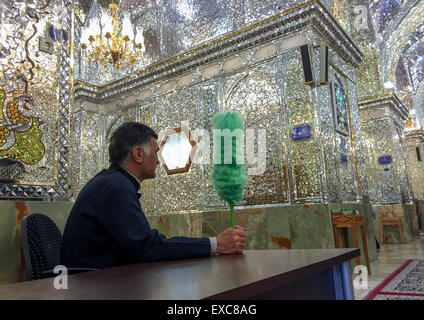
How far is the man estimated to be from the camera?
129 cm

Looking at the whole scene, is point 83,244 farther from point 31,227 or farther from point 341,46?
point 341,46

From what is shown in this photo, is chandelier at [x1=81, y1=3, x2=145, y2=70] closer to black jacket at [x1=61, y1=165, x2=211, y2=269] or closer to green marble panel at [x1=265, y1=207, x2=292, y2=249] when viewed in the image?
green marble panel at [x1=265, y1=207, x2=292, y2=249]

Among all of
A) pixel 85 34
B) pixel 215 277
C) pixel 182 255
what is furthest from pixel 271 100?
pixel 215 277

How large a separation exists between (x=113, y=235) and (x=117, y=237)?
0.03m

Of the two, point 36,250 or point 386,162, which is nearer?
point 36,250

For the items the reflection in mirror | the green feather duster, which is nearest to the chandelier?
Result: the reflection in mirror

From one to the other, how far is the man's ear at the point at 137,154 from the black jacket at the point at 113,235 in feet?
0.76

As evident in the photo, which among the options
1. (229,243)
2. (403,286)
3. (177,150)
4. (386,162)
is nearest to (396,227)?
(386,162)

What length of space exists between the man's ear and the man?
0.64ft

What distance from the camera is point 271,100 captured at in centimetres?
524

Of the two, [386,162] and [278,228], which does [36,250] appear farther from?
[386,162]

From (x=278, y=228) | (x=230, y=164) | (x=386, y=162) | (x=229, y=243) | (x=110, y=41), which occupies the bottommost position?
(x=278, y=228)

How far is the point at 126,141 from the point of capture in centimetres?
181

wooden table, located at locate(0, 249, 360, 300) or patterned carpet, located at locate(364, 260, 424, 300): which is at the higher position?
wooden table, located at locate(0, 249, 360, 300)
